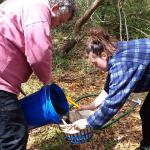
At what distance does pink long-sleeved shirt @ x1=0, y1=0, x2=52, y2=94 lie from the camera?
300cm

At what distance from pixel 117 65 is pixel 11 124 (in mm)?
986

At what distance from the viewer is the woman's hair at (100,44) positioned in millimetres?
3098

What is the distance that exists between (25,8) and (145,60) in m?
0.99

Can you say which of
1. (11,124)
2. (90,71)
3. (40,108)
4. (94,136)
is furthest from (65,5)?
(90,71)

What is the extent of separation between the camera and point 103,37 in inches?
124

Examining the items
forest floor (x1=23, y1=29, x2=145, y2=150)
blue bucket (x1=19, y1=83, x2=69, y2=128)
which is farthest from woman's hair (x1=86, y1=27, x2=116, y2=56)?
forest floor (x1=23, y1=29, x2=145, y2=150)

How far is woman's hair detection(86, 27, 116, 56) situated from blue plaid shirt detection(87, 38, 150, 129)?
55 millimetres

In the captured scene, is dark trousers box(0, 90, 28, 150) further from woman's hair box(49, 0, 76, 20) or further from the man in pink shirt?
woman's hair box(49, 0, 76, 20)

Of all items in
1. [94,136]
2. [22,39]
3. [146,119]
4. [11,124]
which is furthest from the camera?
[94,136]

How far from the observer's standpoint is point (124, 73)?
298 cm

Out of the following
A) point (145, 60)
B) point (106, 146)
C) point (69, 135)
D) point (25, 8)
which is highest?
point (25, 8)

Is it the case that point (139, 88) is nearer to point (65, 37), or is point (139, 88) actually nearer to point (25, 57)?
point (25, 57)

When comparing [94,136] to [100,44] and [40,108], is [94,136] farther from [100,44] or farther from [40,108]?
[100,44]

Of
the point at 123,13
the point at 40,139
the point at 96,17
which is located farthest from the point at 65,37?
the point at 40,139
